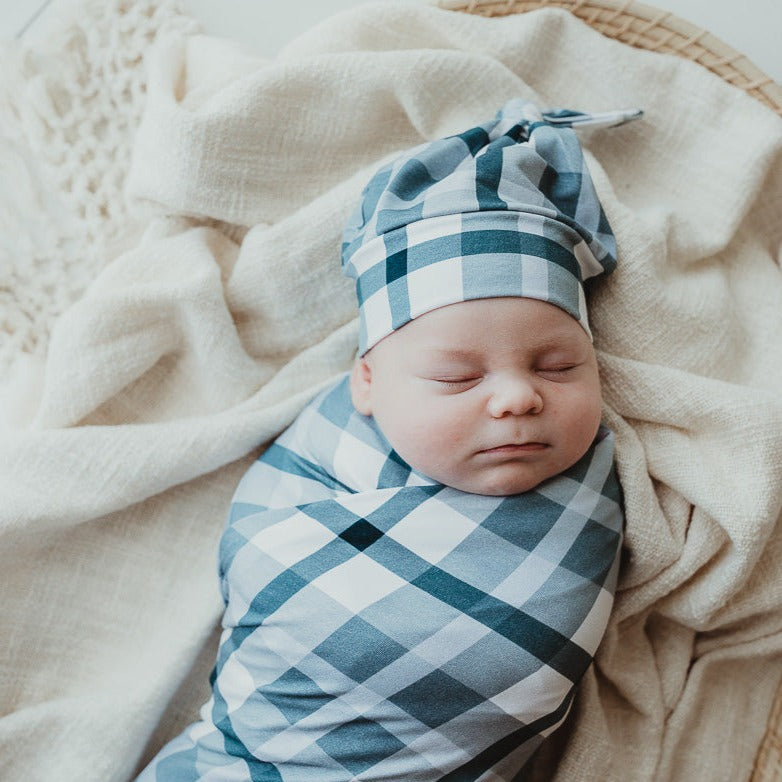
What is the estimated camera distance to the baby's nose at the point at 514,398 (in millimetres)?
920

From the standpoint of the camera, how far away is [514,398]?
920 millimetres

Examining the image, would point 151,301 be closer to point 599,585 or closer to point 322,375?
point 322,375

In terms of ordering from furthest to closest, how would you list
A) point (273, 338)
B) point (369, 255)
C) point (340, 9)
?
point (340, 9), point (273, 338), point (369, 255)

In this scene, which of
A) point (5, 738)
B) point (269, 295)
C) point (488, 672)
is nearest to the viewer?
point (488, 672)

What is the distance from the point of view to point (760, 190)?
122 cm

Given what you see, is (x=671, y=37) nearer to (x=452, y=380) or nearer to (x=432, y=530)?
(x=452, y=380)

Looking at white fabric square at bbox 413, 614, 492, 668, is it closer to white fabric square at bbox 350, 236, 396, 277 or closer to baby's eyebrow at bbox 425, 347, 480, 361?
baby's eyebrow at bbox 425, 347, 480, 361

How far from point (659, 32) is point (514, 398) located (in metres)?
0.67

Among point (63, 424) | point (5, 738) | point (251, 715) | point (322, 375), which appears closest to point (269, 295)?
point (322, 375)

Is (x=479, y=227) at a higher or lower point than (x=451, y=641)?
higher

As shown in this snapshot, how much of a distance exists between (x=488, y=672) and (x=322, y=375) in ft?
1.57

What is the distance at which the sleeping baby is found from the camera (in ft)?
A: 3.12

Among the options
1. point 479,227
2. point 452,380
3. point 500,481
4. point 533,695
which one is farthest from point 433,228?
point 533,695

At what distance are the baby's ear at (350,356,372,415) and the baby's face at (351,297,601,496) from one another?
6 centimetres
